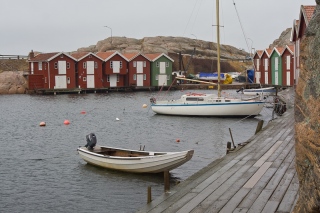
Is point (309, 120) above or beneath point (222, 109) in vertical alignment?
above

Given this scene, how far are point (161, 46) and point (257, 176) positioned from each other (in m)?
128

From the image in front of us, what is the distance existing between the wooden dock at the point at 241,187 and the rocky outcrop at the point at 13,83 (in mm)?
87567

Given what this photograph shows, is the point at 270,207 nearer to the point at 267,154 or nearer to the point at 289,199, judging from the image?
the point at 289,199

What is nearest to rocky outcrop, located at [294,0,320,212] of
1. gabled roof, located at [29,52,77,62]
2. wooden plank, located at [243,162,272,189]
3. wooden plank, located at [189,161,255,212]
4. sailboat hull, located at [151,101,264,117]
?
wooden plank, located at [189,161,255,212]

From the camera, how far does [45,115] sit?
2272 inches

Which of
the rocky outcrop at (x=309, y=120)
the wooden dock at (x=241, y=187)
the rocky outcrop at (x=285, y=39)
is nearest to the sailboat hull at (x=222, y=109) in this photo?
the wooden dock at (x=241, y=187)

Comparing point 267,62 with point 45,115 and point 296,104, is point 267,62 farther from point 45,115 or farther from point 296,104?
point 296,104

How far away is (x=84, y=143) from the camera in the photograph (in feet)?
117

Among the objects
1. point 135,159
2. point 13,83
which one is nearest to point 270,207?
point 135,159

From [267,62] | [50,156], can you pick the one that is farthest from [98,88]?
[50,156]

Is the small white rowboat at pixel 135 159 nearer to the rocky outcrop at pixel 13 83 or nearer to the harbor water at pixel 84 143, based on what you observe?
the harbor water at pixel 84 143

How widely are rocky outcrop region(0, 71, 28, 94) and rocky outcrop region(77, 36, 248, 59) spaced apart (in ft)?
129

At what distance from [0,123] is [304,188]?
161 ft

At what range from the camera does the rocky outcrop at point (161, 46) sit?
448 ft
